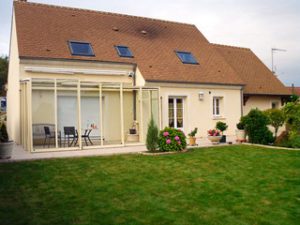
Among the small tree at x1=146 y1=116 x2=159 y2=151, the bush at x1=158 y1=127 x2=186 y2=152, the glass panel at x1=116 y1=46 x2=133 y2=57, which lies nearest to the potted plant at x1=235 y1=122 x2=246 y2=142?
the bush at x1=158 y1=127 x2=186 y2=152

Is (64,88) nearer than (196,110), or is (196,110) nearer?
(64,88)

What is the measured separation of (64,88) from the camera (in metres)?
15.3

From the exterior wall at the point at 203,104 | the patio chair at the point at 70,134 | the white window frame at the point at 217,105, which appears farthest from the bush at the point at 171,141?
the white window frame at the point at 217,105

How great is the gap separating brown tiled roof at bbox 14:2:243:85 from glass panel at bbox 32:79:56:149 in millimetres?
1721

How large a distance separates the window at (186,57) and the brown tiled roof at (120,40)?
35 centimetres

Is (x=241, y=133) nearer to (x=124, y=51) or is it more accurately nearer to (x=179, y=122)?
(x=179, y=122)

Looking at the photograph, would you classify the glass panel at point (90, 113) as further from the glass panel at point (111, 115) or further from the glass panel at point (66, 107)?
the glass panel at point (66, 107)

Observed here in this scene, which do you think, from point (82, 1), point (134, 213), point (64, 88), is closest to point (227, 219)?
point (134, 213)

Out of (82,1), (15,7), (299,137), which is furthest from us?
(82,1)

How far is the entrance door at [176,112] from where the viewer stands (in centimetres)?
1862

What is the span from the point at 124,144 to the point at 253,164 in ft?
20.5

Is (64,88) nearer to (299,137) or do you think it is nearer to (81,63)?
(81,63)

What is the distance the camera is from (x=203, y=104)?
1941cm

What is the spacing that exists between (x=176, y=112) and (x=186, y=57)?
3803 mm
